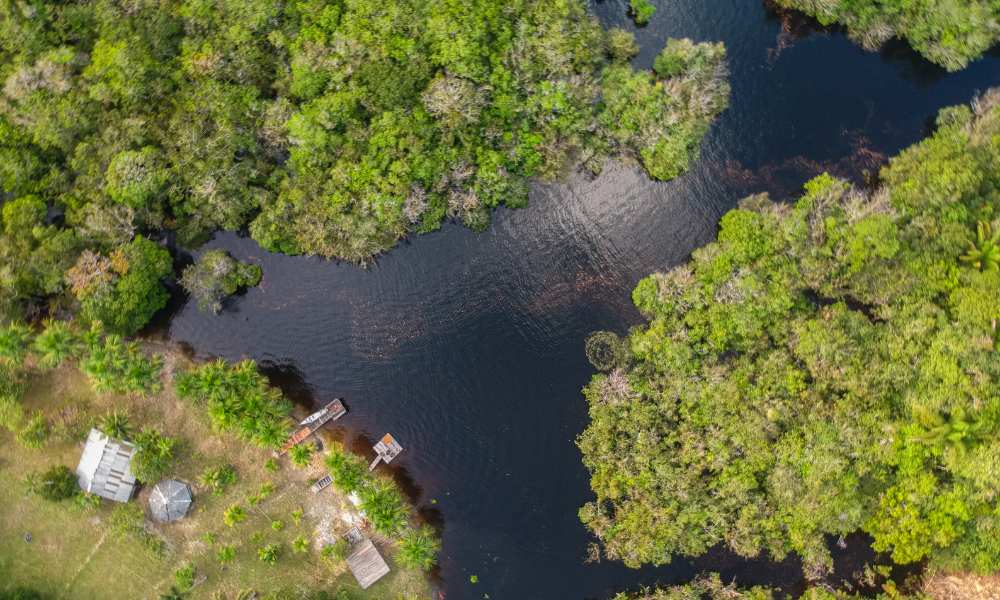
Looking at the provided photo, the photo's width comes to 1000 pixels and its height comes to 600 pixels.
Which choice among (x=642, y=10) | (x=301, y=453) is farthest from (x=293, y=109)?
(x=642, y=10)

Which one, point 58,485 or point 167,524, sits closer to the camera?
point 58,485

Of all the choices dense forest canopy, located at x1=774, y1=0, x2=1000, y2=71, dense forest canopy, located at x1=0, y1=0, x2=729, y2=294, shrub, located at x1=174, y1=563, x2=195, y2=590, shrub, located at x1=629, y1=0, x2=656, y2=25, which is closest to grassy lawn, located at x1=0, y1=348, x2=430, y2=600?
shrub, located at x1=174, y1=563, x2=195, y2=590

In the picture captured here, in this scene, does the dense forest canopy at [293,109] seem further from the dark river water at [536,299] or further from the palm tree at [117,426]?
the palm tree at [117,426]

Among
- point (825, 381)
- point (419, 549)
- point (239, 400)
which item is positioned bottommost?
point (825, 381)

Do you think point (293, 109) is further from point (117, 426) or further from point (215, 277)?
point (117, 426)

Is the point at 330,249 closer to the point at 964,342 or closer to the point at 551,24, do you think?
the point at 551,24
